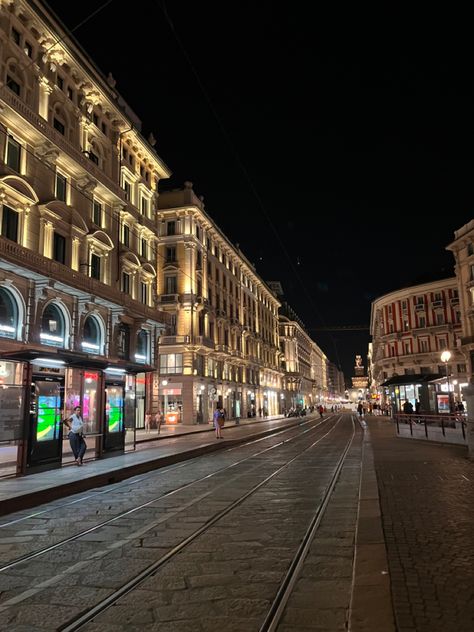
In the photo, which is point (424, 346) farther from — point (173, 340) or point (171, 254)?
point (171, 254)

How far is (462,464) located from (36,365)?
12.3m

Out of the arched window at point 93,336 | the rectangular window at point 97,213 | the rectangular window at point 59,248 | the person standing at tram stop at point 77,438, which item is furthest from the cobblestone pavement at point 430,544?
the rectangular window at point 97,213

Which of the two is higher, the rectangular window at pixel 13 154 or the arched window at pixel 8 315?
the rectangular window at pixel 13 154

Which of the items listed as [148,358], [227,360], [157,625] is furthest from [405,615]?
[227,360]

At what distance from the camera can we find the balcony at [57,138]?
23.3 metres

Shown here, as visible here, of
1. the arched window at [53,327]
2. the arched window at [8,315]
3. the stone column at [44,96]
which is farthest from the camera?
the stone column at [44,96]

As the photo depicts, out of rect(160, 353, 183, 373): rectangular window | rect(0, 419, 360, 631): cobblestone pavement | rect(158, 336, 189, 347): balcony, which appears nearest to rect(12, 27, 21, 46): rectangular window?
rect(0, 419, 360, 631): cobblestone pavement

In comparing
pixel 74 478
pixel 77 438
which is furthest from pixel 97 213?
pixel 74 478

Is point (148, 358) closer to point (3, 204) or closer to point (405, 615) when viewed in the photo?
point (3, 204)

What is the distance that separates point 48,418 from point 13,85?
1853 centimetres

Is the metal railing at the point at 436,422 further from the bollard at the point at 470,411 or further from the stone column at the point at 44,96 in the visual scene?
the stone column at the point at 44,96

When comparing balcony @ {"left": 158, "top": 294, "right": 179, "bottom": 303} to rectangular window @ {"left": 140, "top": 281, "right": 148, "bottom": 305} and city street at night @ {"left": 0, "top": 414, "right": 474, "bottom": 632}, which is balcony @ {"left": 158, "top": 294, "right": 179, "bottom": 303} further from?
city street at night @ {"left": 0, "top": 414, "right": 474, "bottom": 632}

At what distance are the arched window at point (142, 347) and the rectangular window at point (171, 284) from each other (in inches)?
451

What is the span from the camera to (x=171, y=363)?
4700 centimetres
